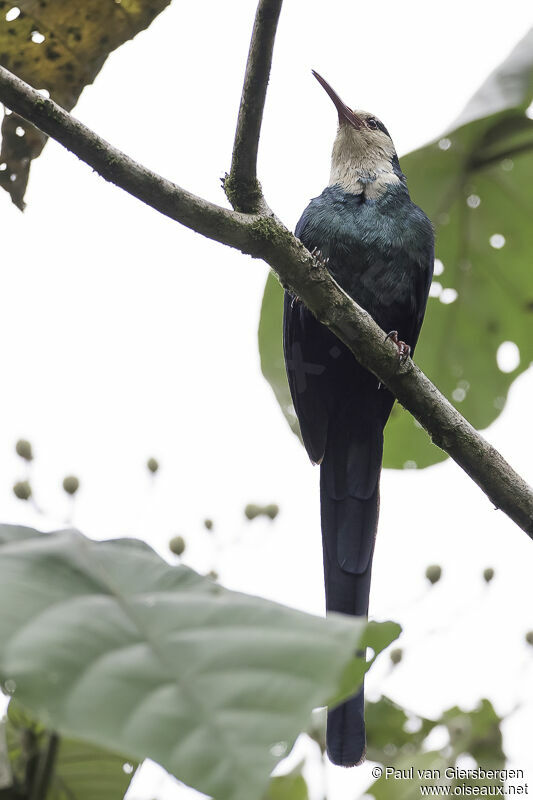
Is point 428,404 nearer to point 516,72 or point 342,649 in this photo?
point 516,72

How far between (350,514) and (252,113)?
167 centimetres

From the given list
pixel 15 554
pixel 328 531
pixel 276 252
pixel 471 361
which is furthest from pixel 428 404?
pixel 15 554

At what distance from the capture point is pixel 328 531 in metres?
3.32

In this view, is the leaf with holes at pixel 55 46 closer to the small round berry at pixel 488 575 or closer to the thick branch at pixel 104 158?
the thick branch at pixel 104 158

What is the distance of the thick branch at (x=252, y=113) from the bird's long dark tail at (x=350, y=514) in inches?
55.4

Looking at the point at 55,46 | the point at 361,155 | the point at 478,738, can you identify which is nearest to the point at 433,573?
the point at 478,738

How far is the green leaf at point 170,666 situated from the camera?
0.75 meters

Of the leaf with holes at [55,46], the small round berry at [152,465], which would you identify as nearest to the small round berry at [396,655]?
the small round berry at [152,465]

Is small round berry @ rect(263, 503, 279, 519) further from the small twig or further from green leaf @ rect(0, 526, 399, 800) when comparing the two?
green leaf @ rect(0, 526, 399, 800)

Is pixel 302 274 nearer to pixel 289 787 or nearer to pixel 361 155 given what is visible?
pixel 289 787

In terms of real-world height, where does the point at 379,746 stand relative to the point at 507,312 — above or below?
below

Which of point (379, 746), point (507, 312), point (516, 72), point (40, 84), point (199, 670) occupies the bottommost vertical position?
point (379, 746)

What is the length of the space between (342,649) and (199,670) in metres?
0.13

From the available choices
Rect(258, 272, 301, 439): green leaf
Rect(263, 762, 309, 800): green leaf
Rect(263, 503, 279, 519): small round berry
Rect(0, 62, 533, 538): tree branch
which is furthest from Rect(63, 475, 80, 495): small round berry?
Rect(258, 272, 301, 439): green leaf
